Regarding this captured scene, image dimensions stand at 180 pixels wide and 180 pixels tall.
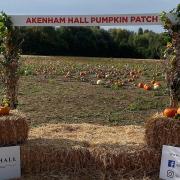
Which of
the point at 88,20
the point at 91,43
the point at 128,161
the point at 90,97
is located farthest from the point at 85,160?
the point at 91,43

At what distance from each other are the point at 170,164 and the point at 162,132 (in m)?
0.41

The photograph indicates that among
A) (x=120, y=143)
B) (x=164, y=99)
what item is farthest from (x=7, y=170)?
(x=164, y=99)

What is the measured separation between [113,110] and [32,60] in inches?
615

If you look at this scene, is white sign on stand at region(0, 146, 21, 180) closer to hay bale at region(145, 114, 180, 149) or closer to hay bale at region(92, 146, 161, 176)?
hay bale at region(92, 146, 161, 176)

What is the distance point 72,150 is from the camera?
21.9ft

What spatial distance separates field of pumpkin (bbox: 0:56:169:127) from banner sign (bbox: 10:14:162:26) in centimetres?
179

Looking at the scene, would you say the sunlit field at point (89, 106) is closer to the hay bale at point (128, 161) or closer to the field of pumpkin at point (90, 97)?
the field of pumpkin at point (90, 97)

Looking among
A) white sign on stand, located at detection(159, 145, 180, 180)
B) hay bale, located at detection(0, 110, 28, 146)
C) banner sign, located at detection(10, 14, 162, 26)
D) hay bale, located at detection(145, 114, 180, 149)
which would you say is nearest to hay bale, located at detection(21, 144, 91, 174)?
hay bale, located at detection(0, 110, 28, 146)

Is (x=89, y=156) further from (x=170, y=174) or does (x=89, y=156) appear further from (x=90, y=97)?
(x=90, y=97)

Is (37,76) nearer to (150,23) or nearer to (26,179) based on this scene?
(150,23)

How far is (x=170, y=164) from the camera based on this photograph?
6391 millimetres

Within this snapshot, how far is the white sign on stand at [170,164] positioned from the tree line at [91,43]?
94.6ft

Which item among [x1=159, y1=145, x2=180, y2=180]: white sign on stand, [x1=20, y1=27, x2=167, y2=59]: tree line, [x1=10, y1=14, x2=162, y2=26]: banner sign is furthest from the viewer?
[x1=20, y1=27, x2=167, y2=59]: tree line

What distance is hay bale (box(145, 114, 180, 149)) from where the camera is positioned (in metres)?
6.48
